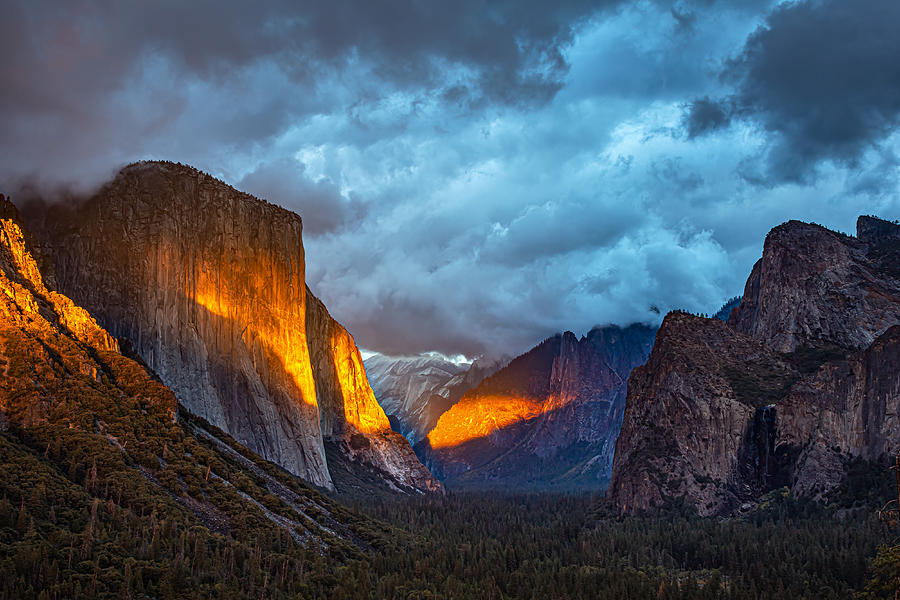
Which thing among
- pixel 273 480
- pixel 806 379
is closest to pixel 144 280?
pixel 273 480

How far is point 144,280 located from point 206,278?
15025 mm

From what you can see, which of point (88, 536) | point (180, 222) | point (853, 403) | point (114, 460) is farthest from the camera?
point (853, 403)

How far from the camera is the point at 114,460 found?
8994cm

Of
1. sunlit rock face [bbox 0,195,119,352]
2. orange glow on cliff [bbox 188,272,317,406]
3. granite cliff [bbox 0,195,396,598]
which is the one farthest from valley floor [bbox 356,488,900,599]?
sunlit rock face [bbox 0,195,119,352]

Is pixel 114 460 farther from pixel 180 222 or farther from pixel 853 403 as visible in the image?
pixel 853 403

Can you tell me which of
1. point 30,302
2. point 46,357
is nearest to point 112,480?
point 46,357

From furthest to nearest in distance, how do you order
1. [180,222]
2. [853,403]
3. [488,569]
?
1. [853,403]
2. [180,222]
3. [488,569]

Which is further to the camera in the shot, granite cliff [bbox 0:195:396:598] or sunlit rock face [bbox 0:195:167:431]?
sunlit rock face [bbox 0:195:167:431]

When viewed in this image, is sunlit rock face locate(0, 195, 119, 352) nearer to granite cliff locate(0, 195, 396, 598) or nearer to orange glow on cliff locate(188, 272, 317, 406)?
granite cliff locate(0, 195, 396, 598)

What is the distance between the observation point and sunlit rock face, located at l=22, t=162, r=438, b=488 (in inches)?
5709

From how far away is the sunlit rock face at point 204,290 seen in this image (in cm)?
14500

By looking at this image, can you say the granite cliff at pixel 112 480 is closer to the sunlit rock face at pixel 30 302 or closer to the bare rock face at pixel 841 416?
the sunlit rock face at pixel 30 302

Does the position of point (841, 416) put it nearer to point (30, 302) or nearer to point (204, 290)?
point (204, 290)

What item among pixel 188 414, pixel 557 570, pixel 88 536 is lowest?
pixel 557 570
